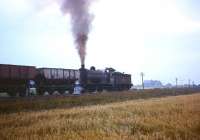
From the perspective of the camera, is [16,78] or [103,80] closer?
[16,78]

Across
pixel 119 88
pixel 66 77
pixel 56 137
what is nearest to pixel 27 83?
pixel 66 77

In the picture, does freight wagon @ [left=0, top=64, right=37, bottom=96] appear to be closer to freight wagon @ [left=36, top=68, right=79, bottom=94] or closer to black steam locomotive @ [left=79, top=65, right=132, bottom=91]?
freight wagon @ [left=36, top=68, right=79, bottom=94]

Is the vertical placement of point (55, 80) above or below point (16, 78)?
below

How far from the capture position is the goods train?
38406 mm

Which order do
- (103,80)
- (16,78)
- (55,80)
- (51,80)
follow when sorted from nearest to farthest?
(16,78) → (51,80) → (55,80) → (103,80)

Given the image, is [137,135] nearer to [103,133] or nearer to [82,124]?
[103,133]

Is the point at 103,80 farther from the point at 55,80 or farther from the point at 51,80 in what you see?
the point at 51,80

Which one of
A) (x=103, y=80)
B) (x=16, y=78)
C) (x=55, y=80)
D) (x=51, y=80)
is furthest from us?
(x=103, y=80)

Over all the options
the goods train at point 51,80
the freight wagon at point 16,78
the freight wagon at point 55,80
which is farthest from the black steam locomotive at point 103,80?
the freight wagon at point 16,78

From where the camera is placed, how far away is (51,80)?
43.9 meters

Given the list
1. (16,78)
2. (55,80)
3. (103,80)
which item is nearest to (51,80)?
(55,80)

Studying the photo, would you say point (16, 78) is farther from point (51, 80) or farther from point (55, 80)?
point (55, 80)

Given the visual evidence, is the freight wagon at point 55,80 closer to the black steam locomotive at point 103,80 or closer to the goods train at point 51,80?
the goods train at point 51,80

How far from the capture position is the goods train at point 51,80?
38.4m
